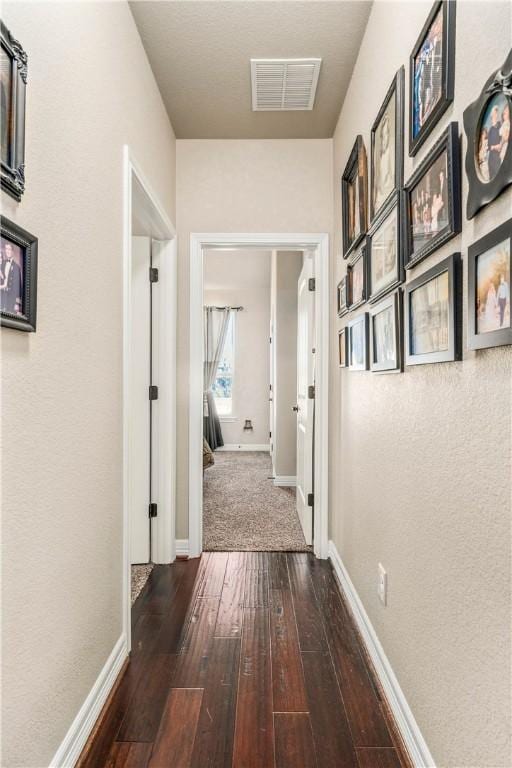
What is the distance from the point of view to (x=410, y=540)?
146 centimetres

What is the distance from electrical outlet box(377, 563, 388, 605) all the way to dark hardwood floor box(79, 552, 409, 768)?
0.31m

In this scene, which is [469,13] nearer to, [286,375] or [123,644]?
[123,644]

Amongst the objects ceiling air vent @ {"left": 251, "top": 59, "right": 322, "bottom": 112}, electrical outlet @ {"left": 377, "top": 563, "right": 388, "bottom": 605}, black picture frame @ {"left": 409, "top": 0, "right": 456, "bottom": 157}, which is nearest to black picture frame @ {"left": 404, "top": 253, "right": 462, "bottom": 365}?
black picture frame @ {"left": 409, "top": 0, "right": 456, "bottom": 157}

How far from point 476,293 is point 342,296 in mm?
1605

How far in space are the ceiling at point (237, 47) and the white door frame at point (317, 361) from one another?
0.66m

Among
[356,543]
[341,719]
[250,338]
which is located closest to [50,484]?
[341,719]

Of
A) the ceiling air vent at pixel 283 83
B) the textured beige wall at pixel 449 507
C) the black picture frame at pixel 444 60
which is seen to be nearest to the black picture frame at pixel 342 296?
the textured beige wall at pixel 449 507

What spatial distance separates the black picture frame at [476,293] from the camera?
88cm

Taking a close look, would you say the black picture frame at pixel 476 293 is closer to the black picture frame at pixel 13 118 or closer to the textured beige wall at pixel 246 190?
the black picture frame at pixel 13 118

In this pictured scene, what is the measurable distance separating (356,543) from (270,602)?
0.54 meters

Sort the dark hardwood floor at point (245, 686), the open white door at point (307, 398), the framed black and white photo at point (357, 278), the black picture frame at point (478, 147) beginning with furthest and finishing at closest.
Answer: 1. the open white door at point (307, 398)
2. the framed black and white photo at point (357, 278)
3. the dark hardwood floor at point (245, 686)
4. the black picture frame at point (478, 147)

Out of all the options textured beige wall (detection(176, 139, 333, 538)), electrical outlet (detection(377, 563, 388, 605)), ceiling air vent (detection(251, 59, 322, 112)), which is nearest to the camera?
electrical outlet (detection(377, 563, 388, 605))

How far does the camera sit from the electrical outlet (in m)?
1.71

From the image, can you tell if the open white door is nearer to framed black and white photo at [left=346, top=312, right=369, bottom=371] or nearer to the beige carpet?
the beige carpet
